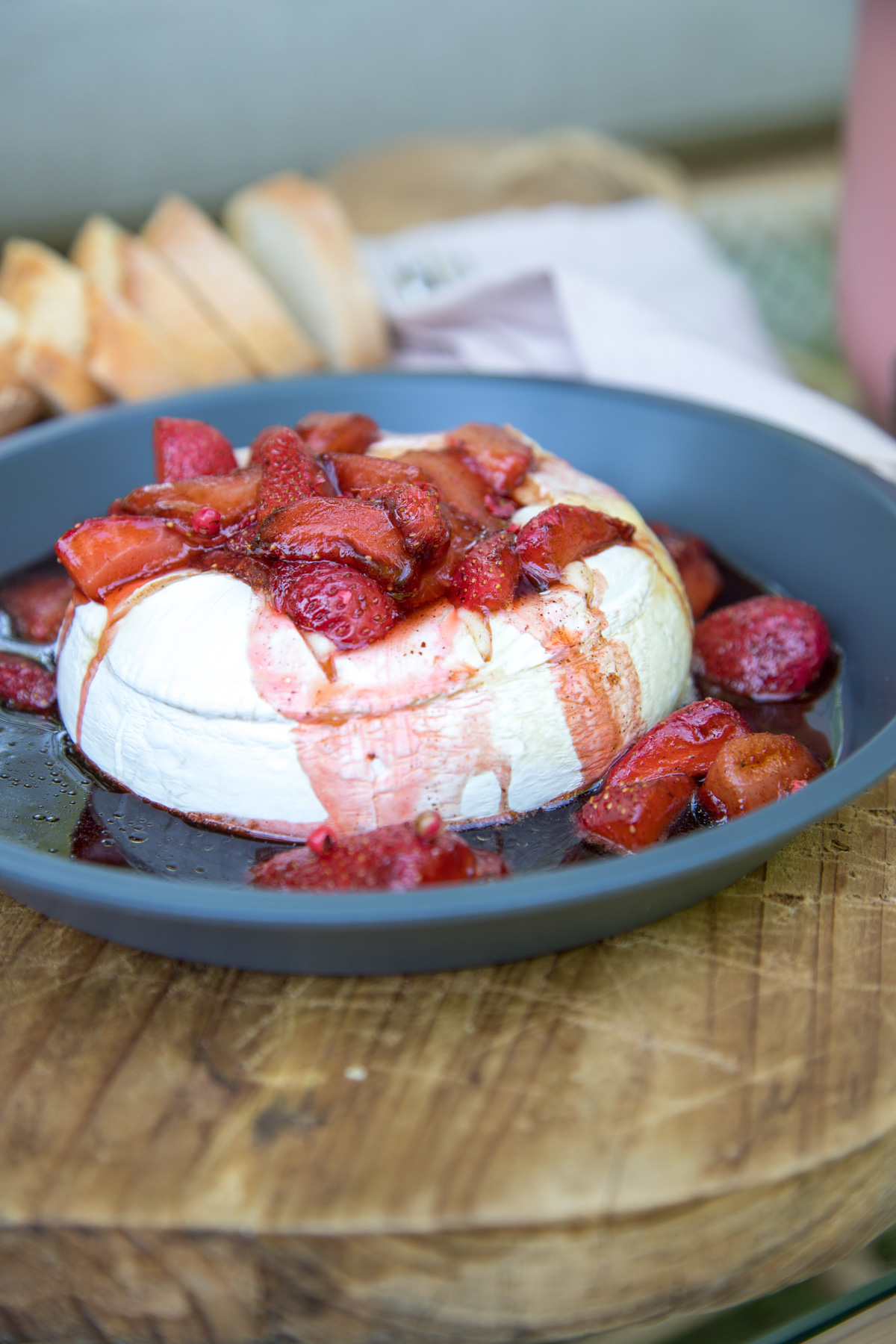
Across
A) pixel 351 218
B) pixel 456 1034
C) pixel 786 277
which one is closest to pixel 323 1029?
pixel 456 1034

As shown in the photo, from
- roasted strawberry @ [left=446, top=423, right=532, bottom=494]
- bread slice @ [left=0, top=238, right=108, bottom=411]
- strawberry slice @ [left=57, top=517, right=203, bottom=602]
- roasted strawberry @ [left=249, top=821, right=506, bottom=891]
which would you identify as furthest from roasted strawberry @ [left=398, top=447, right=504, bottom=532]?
bread slice @ [left=0, top=238, right=108, bottom=411]

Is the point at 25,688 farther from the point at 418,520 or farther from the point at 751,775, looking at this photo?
the point at 751,775

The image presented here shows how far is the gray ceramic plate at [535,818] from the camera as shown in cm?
82

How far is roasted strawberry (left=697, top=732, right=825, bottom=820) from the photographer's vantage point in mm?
1085

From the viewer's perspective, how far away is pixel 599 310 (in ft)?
6.57

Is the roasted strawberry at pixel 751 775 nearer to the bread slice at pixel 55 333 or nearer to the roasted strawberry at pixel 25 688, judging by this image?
A: the roasted strawberry at pixel 25 688

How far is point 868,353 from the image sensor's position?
7.76 feet

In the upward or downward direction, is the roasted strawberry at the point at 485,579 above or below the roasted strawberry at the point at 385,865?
above

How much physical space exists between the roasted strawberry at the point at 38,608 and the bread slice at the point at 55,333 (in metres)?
0.60

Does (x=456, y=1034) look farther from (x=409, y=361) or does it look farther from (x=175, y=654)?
(x=409, y=361)

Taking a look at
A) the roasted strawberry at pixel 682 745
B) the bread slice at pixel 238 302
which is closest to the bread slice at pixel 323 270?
the bread slice at pixel 238 302

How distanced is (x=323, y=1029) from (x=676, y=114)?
12.8 feet

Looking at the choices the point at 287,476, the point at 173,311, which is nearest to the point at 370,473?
the point at 287,476

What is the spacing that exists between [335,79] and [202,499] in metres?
3.06
